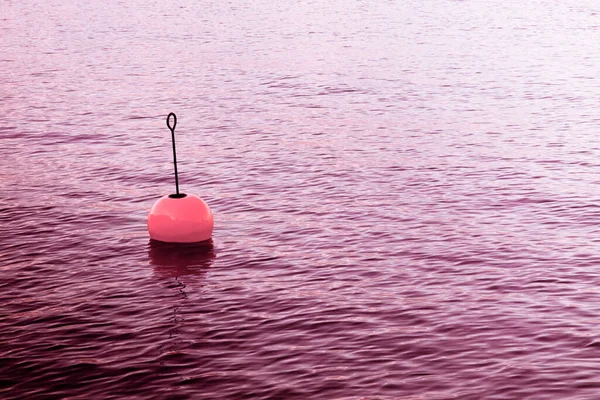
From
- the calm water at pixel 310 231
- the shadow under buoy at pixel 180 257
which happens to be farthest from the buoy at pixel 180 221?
the calm water at pixel 310 231

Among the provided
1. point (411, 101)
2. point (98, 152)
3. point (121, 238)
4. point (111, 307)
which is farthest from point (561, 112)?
point (111, 307)

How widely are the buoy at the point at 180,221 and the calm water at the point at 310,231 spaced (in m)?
0.18

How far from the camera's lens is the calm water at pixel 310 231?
27.3ft

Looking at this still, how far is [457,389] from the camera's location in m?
7.79

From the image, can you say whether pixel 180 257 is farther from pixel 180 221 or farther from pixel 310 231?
pixel 310 231

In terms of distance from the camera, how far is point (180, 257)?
1139 centimetres

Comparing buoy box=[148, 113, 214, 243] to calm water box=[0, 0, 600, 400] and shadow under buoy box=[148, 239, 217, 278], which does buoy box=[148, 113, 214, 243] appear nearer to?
shadow under buoy box=[148, 239, 217, 278]

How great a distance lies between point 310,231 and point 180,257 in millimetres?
1705

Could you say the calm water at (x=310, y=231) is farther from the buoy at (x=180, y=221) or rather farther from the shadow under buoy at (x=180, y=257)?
the buoy at (x=180, y=221)

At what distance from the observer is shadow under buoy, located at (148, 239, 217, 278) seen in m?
A: 10.9

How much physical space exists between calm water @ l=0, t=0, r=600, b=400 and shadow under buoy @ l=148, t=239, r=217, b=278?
40mm

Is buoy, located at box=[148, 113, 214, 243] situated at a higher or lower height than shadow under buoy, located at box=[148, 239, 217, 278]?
higher

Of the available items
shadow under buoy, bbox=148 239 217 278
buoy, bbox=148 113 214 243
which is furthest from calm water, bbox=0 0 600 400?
buoy, bbox=148 113 214 243

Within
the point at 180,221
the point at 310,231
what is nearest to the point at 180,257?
the point at 180,221
